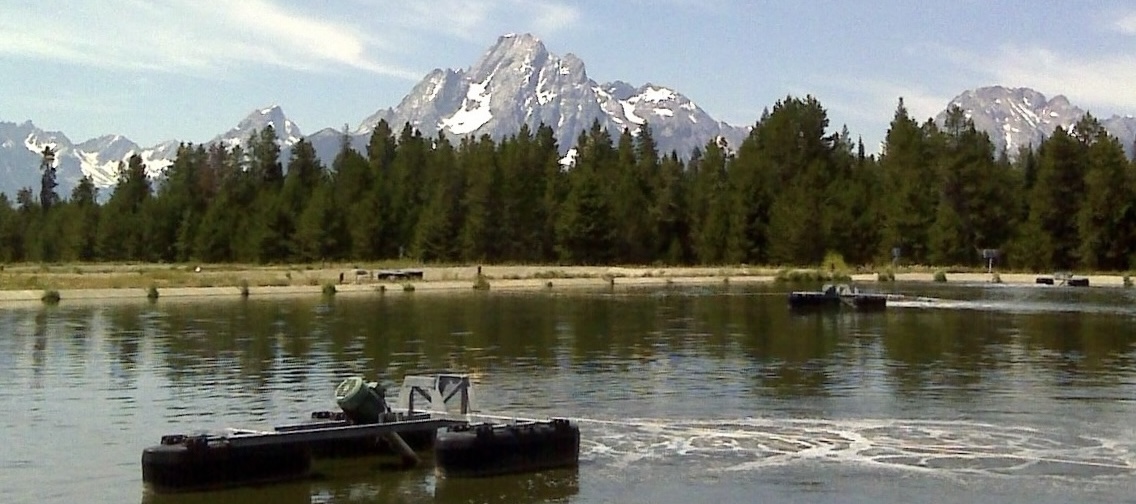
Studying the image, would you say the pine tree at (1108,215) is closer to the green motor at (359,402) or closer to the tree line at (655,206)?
the tree line at (655,206)

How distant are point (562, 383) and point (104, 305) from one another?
4549cm

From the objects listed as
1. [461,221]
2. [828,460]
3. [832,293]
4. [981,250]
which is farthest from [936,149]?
[828,460]

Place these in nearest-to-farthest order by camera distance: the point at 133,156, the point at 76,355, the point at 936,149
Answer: the point at 76,355
the point at 936,149
the point at 133,156

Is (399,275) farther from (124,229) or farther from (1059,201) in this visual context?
(124,229)

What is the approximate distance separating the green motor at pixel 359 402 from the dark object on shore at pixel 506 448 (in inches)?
60.7

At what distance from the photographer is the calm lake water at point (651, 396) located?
22.1 meters

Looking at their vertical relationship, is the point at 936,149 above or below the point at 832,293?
above

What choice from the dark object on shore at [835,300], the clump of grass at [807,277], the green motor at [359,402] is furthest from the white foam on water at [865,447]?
the clump of grass at [807,277]

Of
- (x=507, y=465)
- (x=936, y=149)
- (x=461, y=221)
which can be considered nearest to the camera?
(x=507, y=465)

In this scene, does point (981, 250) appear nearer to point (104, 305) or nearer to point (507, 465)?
point (104, 305)

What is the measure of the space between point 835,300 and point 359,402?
51.1 meters

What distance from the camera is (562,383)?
35.5 meters

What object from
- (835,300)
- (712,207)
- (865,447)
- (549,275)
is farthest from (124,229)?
(865,447)

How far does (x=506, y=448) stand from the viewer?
74.2 feet
